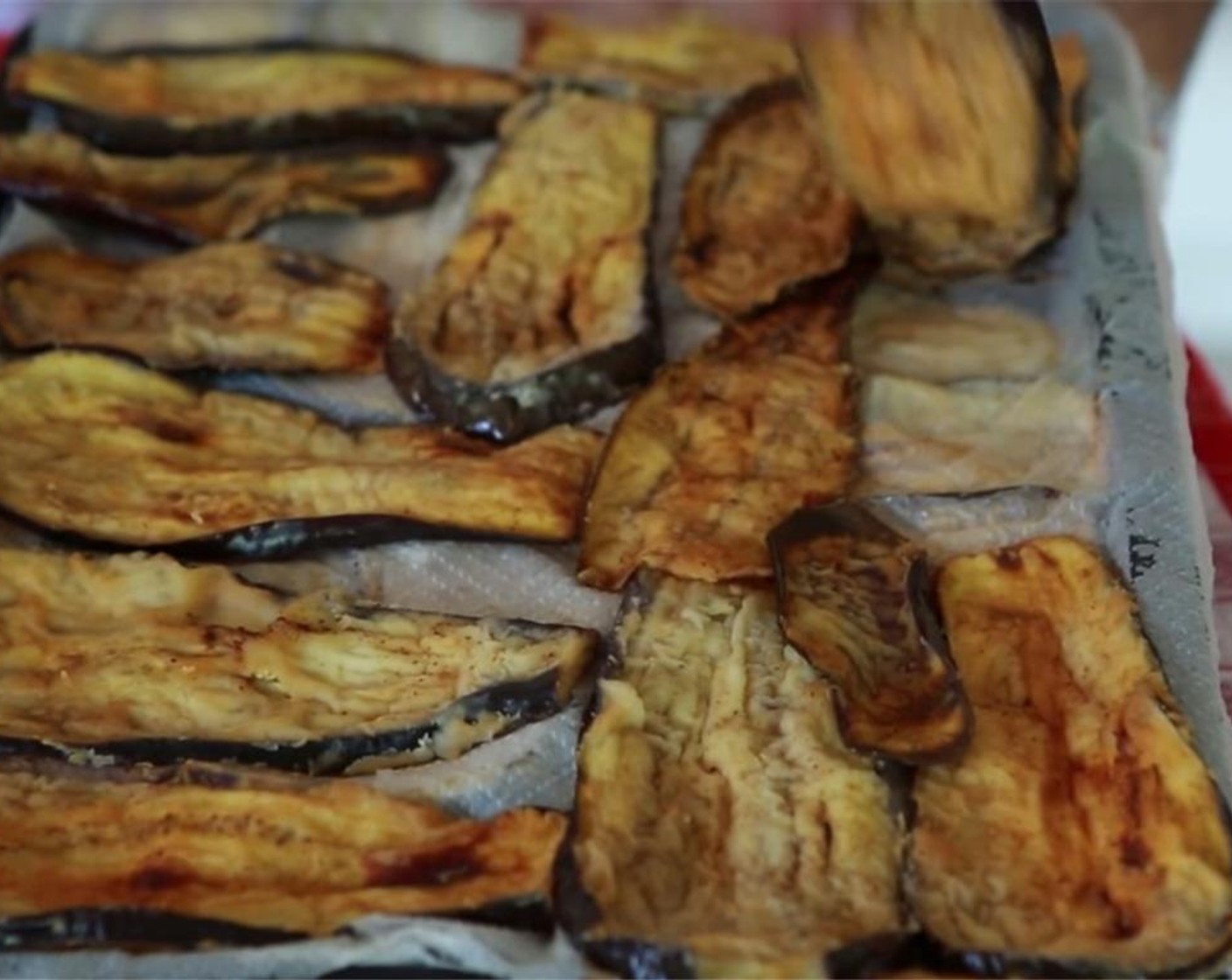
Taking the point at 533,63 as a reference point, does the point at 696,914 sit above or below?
below

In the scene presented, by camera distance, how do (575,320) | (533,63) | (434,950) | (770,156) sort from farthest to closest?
(533,63)
(770,156)
(575,320)
(434,950)

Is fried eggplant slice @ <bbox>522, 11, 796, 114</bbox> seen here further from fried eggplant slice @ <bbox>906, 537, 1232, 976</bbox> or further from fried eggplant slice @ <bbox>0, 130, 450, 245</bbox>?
fried eggplant slice @ <bbox>906, 537, 1232, 976</bbox>

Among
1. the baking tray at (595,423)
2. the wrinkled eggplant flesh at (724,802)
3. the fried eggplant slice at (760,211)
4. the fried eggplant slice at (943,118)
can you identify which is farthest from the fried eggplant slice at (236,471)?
the fried eggplant slice at (943,118)

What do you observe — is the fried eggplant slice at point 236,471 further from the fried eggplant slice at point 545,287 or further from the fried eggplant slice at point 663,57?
the fried eggplant slice at point 663,57

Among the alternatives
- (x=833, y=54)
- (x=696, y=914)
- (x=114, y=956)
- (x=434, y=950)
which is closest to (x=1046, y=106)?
(x=833, y=54)

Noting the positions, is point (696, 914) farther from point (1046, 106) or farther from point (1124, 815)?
point (1046, 106)

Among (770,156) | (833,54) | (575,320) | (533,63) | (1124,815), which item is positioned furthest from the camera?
(533,63)

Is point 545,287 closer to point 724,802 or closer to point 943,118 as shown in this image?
point 943,118
